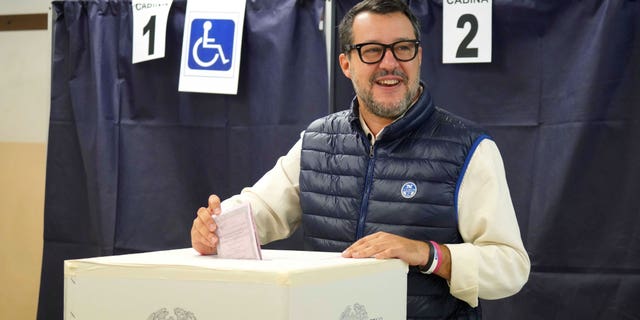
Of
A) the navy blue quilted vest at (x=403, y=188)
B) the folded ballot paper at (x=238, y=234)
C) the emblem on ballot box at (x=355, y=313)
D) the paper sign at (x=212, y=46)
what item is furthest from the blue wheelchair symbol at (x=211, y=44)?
the emblem on ballot box at (x=355, y=313)

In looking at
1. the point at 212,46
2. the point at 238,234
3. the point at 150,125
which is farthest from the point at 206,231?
the point at 150,125

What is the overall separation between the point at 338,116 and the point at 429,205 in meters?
0.37

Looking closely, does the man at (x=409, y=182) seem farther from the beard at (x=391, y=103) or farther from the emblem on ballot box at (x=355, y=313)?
the emblem on ballot box at (x=355, y=313)

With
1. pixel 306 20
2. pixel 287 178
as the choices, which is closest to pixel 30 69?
pixel 306 20

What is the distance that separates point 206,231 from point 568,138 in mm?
1652

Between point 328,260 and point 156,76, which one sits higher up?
point 156,76

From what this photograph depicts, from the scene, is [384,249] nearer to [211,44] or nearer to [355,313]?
[355,313]

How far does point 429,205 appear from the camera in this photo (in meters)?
1.79

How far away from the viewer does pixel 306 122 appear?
3.20m

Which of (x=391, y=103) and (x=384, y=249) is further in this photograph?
(x=391, y=103)

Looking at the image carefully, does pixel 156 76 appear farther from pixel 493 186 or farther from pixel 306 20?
pixel 493 186

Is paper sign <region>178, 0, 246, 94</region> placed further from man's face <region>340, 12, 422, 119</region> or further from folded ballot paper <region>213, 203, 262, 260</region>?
folded ballot paper <region>213, 203, 262, 260</region>

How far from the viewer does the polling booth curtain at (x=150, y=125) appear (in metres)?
3.24

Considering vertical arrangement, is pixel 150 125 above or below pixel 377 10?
below
